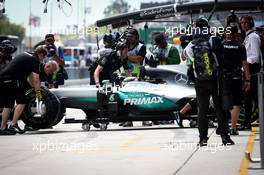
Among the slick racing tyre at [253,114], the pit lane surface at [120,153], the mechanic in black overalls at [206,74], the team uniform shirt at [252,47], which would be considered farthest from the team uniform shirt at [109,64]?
the mechanic in black overalls at [206,74]

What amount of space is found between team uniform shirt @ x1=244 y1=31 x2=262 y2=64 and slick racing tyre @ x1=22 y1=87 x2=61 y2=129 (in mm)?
3608

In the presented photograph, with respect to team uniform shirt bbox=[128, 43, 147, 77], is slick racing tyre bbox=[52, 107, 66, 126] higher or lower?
lower

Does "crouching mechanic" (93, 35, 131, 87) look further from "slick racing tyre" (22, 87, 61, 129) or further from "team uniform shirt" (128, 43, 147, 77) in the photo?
"slick racing tyre" (22, 87, 61, 129)

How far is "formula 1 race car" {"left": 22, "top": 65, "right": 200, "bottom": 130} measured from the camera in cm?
1597

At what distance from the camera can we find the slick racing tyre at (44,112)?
52.4ft

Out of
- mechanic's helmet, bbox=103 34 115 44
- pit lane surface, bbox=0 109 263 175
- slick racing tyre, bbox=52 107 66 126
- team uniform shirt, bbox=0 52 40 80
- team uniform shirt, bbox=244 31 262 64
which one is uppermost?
mechanic's helmet, bbox=103 34 115 44

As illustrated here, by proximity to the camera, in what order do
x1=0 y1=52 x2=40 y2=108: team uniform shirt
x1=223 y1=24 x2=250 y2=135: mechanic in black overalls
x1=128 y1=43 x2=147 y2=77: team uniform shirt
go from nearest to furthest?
x1=223 y1=24 x2=250 y2=135: mechanic in black overalls → x1=0 y1=52 x2=40 y2=108: team uniform shirt → x1=128 y1=43 x2=147 y2=77: team uniform shirt

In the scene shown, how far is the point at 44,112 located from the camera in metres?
16.0

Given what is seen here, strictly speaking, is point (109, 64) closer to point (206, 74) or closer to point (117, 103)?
point (117, 103)

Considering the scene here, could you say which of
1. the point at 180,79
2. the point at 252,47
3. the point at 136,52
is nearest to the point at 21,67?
the point at 136,52

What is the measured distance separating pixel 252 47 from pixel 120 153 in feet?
13.8

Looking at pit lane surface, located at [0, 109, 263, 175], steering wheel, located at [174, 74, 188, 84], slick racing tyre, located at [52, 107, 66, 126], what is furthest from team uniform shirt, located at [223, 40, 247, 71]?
slick racing tyre, located at [52, 107, 66, 126]

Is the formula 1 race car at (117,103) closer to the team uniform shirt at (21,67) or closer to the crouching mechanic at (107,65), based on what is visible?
the team uniform shirt at (21,67)

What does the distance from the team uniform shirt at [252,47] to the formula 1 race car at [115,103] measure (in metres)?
1.31
